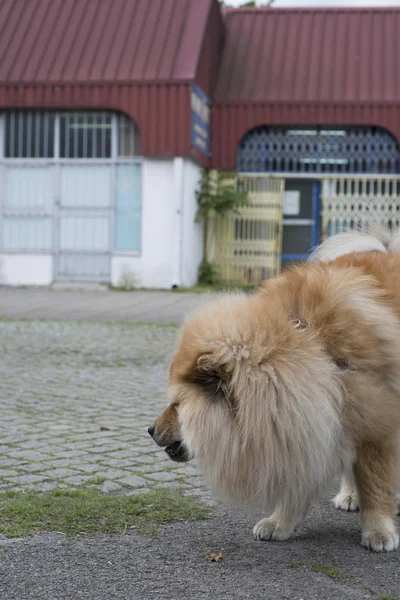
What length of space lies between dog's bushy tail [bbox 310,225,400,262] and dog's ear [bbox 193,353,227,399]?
1.51 metres

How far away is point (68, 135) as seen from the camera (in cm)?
1866

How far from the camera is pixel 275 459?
336 cm

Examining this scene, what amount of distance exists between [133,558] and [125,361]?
5.93m

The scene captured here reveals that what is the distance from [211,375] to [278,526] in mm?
935

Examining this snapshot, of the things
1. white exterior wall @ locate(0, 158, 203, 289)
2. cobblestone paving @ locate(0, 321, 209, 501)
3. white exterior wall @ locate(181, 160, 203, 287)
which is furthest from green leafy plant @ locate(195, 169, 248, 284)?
cobblestone paving @ locate(0, 321, 209, 501)

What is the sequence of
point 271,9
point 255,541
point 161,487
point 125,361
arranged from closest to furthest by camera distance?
point 255,541 < point 161,487 < point 125,361 < point 271,9

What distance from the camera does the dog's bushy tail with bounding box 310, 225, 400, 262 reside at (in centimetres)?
470

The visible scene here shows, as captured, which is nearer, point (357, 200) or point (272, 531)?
point (272, 531)

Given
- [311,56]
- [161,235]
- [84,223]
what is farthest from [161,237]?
[311,56]

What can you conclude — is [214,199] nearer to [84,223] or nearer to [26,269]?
[84,223]

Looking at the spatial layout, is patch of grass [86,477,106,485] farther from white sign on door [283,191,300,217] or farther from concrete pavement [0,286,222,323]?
white sign on door [283,191,300,217]

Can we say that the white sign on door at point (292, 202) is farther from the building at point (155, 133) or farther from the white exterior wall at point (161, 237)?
the white exterior wall at point (161, 237)

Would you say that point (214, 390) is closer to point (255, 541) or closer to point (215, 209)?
point (255, 541)

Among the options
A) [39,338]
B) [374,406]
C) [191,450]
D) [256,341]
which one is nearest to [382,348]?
[374,406]
